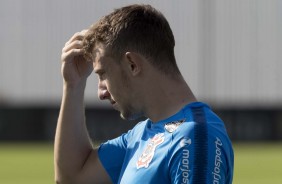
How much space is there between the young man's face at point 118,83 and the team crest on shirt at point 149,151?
12cm

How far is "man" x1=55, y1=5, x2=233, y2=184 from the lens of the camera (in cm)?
334

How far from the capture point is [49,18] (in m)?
21.1

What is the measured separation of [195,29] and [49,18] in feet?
10.3

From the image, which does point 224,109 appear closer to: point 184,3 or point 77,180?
point 184,3

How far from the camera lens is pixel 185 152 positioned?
10.9 ft

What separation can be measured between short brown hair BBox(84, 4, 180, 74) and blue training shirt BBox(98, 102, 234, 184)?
0.21m

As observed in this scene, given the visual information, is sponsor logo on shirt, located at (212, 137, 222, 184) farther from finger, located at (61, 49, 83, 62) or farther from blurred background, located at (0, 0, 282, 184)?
blurred background, located at (0, 0, 282, 184)

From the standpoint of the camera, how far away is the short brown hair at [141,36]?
357 centimetres

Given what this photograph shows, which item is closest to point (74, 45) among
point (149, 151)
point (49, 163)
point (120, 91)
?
point (120, 91)

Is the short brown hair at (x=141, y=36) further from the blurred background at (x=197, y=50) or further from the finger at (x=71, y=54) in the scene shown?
the blurred background at (x=197, y=50)

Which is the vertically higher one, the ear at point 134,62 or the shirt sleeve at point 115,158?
the ear at point 134,62

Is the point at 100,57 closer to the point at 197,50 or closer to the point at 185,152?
the point at 185,152

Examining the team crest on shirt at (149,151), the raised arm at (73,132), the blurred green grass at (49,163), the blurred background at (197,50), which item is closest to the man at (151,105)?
the team crest on shirt at (149,151)

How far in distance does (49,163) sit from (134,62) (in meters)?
11.4
